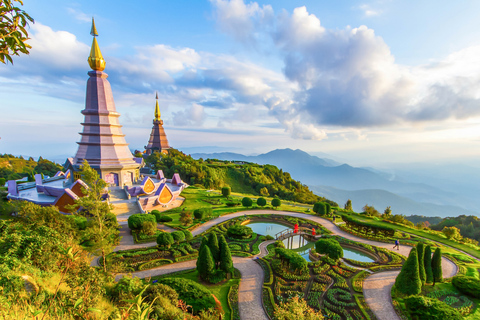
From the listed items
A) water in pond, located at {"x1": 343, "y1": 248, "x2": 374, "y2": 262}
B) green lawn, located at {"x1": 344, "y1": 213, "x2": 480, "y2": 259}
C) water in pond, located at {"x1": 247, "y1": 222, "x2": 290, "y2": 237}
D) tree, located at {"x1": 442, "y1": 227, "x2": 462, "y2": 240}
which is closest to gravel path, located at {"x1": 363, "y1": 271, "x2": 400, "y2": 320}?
water in pond, located at {"x1": 343, "y1": 248, "x2": 374, "y2": 262}

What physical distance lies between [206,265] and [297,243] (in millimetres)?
13779

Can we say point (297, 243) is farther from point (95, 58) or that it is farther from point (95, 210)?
point (95, 58)

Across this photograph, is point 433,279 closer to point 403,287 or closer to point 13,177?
point 403,287

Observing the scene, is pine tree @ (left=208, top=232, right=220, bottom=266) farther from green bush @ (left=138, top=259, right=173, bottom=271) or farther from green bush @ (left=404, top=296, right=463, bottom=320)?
green bush @ (left=404, top=296, right=463, bottom=320)

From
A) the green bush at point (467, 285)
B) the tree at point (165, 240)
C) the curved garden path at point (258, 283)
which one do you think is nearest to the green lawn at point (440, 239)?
the curved garden path at point (258, 283)

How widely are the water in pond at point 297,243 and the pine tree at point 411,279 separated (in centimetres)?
639

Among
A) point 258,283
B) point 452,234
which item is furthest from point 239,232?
point 452,234

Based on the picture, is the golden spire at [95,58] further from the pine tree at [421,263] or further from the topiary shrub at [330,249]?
the pine tree at [421,263]

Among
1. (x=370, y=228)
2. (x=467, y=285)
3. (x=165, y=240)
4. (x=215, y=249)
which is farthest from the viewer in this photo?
(x=370, y=228)

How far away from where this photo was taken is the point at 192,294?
11312 mm

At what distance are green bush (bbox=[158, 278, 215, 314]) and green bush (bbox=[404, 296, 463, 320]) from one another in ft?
36.5

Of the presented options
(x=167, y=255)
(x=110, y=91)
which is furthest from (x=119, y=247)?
(x=110, y=91)

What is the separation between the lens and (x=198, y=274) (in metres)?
15.2

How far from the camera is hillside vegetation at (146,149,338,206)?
175 feet
